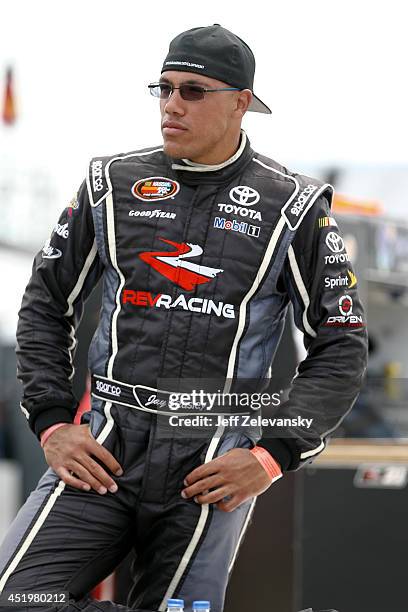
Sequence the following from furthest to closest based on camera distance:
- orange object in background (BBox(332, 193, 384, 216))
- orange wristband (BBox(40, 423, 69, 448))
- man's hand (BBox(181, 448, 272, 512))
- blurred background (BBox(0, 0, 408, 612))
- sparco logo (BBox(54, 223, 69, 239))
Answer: orange object in background (BBox(332, 193, 384, 216)) < blurred background (BBox(0, 0, 408, 612)) < sparco logo (BBox(54, 223, 69, 239)) < orange wristband (BBox(40, 423, 69, 448)) < man's hand (BBox(181, 448, 272, 512))

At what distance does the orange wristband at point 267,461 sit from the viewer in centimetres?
235

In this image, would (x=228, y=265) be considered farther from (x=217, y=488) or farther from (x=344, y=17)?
(x=344, y=17)

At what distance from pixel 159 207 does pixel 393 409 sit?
117 inches

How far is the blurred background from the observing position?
3951 millimetres

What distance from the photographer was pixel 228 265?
7.94 feet

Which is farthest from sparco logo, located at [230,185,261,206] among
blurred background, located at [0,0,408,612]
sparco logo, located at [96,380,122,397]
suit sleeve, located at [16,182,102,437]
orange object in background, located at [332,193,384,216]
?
orange object in background, located at [332,193,384,216]

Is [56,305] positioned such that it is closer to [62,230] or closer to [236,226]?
[62,230]

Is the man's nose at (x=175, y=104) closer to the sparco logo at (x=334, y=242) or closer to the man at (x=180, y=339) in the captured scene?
the man at (x=180, y=339)

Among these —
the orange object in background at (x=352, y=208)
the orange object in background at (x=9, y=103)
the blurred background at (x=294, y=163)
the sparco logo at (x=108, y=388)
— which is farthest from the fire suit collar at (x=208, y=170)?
the orange object in background at (x=9, y=103)

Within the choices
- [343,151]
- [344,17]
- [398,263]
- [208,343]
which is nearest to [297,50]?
[344,17]

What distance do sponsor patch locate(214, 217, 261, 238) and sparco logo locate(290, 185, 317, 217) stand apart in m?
0.10

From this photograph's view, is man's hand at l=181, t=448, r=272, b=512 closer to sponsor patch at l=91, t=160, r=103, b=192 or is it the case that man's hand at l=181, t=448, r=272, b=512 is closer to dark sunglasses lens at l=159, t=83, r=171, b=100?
sponsor patch at l=91, t=160, r=103, b=192

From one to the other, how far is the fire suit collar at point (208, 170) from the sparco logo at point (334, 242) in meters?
0.27

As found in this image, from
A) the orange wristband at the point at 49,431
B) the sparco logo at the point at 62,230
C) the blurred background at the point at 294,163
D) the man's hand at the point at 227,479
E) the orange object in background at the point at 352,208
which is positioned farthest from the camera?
the orange object in background at the point at 352,208
